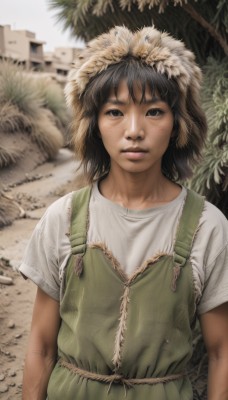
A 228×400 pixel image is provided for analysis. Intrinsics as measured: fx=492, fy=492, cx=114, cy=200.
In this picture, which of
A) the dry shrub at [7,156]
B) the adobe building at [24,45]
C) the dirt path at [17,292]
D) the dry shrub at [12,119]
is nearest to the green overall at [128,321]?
the dirt path at [17,292]

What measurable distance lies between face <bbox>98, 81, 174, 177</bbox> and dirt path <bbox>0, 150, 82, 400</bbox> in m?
1.92

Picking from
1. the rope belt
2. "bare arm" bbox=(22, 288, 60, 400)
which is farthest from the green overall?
"bare arm" bbox=(22, 288, 60, 400)

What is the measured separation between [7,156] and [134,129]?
716 centimetres

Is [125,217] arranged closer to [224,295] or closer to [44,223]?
[44,223]

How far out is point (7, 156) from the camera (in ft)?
27.1

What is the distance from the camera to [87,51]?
1.47 meters

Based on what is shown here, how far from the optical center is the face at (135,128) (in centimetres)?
137

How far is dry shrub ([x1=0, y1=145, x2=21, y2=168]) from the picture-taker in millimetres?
8125

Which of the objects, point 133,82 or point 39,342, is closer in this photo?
point 133,82

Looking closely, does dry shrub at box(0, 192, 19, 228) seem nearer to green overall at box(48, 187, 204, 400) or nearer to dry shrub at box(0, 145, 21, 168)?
dry shrub at box(0, 145, 21, 168)

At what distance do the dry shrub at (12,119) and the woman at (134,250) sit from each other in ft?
25.6

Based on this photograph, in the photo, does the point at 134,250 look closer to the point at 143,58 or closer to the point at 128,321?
the point at 128,321

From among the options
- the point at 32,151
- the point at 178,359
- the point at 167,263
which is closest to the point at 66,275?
the point at 167,263

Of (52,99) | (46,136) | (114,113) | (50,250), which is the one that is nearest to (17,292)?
(50,250)
